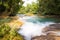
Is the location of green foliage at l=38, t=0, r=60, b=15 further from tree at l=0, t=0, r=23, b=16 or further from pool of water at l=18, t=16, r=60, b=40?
pool of water at l=18, t=16, r=60, b=40

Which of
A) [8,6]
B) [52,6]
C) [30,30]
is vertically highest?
[8,6]

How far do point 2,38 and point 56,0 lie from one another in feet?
75.2

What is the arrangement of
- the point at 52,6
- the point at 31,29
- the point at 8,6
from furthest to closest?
the point at 52,6 → the point at 8,6 → the point at 31,29

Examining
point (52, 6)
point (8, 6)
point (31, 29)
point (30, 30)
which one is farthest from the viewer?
point (52, 6)

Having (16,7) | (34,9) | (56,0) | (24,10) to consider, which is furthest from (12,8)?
(24,10)

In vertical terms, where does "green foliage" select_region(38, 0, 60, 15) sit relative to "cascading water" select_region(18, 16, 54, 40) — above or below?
below

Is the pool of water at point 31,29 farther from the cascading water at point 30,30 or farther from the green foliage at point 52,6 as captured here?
the green foliage at point 52,6

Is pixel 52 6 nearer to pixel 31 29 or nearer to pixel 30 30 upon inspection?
pixel 31 29

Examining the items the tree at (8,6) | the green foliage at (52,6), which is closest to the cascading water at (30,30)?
the tree at (8,6)

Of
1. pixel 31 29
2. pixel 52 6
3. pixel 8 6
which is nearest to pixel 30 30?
pixel 31 29

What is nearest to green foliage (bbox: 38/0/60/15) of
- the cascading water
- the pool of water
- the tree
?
the tree

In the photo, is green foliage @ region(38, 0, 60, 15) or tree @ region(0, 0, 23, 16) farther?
green foliage @ region(38, 0, 60, 15)

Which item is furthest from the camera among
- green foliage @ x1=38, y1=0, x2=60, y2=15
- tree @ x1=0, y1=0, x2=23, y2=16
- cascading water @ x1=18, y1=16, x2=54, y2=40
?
green foliage @ x1=38, y1=0, x2=60, y2=15

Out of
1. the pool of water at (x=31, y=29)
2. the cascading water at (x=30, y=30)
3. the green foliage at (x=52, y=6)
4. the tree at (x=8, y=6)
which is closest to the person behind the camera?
the cascading water at (x=30, y=30)
